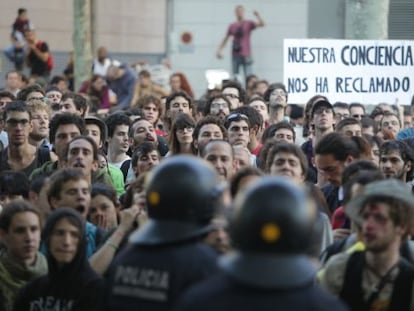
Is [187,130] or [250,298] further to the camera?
[187,130]

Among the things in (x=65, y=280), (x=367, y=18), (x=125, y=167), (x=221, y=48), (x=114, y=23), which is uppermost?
(x=114, y=23)

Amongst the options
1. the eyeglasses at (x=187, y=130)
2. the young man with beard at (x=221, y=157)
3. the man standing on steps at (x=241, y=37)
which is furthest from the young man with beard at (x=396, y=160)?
the man standing on steps at (x=241, y=37)

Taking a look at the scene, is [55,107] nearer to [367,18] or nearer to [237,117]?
[237,117]

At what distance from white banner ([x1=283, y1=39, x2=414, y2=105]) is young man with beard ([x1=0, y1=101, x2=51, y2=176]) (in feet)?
13.9

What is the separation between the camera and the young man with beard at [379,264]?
653 centimetres

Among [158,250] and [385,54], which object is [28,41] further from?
[158,250]

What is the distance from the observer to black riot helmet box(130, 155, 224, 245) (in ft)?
18.3

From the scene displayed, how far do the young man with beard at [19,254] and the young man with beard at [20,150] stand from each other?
3.93m

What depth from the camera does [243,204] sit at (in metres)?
4.97

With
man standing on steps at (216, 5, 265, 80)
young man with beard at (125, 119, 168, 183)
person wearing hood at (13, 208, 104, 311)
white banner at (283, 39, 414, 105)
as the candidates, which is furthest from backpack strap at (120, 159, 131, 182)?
Result: man standing on steps at (216, 5, 265, 80)

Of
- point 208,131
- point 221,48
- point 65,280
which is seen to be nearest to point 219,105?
point 208,131

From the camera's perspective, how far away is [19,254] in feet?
27.9

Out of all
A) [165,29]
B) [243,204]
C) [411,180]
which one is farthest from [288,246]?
[165,29]

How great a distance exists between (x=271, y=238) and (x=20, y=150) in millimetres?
8220
